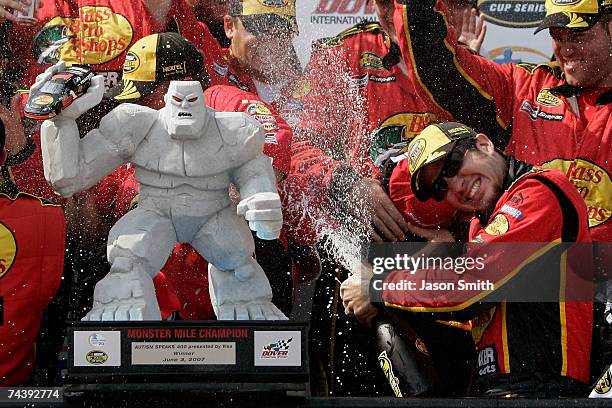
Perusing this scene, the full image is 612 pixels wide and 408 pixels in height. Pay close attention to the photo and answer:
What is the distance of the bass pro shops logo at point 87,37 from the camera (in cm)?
328

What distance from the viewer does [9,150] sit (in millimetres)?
3174

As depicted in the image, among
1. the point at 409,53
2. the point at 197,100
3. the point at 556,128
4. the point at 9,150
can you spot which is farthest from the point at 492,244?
the point at 9,150

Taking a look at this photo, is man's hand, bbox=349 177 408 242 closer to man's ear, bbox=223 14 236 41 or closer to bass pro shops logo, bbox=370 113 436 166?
bass pro shops logo, bbox=370 113 436 166

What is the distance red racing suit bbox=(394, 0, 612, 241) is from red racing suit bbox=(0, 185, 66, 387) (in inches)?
43.1

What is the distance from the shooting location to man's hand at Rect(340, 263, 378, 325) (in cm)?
311

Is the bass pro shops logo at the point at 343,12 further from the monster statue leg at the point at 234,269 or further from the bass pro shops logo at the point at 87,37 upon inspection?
the monster statue leg at the point at 234,269

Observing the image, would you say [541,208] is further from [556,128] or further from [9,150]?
[9,150]

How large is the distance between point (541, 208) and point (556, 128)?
0.33 meters

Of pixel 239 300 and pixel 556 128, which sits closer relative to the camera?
pixel 239 300

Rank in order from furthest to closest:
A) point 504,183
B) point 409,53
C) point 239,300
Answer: point 409,53 < point 504,183 < point 239,300

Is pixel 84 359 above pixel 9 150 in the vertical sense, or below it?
below

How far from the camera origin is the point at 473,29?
3.43 metres

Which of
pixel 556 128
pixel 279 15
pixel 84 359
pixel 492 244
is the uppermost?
pixel 279 15

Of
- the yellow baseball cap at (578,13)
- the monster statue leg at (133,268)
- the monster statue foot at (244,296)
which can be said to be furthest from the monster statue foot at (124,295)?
the yellow baseball cap at (578,13)
